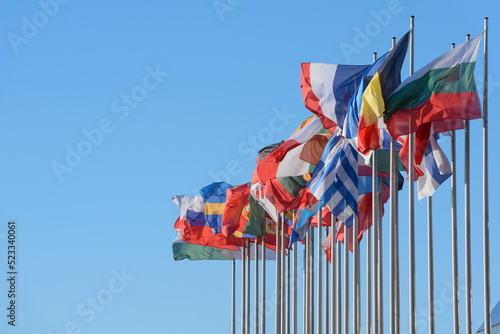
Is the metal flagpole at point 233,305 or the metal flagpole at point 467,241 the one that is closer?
the metal flagpole at point 467,241

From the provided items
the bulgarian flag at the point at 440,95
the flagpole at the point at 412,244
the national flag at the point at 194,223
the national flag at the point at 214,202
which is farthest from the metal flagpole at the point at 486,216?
the national flag at the point at 194,223

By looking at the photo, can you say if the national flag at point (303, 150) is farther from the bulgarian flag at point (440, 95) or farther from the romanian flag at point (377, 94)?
the bulgarian flag at point (440, 95)

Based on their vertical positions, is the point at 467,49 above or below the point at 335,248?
above

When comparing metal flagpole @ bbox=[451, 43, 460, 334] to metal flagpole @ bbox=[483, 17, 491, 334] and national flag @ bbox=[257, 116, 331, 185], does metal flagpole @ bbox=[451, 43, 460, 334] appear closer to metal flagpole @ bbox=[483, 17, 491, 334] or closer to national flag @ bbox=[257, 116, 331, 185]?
metal flagpole @ bbox=[483, 17, 491, 334]

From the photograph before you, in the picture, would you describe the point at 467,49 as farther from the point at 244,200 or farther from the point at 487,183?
the point at 244,200

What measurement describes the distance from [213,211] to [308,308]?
7005 millimetres

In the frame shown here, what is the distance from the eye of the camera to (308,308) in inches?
1598

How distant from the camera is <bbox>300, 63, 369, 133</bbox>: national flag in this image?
31047 mm

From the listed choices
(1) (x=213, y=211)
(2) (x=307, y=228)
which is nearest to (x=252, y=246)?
(1) (x=213, y=211)

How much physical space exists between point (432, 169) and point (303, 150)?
7.43 m

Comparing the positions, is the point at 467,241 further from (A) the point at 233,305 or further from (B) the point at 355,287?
(A) the point at 233,305

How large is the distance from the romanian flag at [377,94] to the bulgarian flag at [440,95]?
39 cm

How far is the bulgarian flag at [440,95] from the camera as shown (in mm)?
26797

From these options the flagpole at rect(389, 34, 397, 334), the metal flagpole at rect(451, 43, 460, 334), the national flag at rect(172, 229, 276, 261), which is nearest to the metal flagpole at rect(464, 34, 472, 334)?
the metal flagpole at rect(451, 43, 460, 334)
